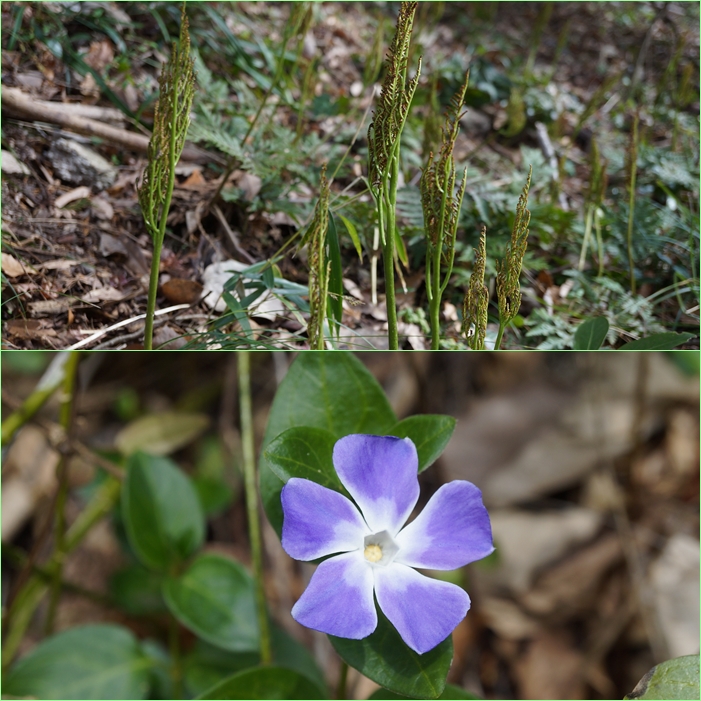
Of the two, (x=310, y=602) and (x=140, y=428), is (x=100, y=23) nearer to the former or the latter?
(x=140, y=428)

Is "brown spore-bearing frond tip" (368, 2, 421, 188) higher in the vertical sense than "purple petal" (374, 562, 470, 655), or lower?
higher

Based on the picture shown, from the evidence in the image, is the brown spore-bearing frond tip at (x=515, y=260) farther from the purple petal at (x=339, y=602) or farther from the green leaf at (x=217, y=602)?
the green leaf at (x=217, y=602)

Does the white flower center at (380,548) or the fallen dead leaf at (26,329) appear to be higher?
the fallen dead leaf at (26,329)

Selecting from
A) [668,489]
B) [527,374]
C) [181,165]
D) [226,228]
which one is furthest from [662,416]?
[181,165]

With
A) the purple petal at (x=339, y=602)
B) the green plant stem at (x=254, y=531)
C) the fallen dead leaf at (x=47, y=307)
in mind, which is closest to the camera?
the purple petal at (x=339, y=602)

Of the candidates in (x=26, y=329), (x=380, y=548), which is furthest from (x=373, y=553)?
(x=26, y=329)

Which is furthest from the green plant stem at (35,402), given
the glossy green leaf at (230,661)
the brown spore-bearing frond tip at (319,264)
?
the brown spore-bearing frond tip at (319,264)

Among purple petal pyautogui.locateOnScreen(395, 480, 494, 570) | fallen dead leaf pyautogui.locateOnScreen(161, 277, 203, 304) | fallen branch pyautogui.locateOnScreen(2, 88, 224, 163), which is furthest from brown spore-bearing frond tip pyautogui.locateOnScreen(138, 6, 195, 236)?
fallen branch pyautogui.locateOnScreen(2, 88, 224, 163)

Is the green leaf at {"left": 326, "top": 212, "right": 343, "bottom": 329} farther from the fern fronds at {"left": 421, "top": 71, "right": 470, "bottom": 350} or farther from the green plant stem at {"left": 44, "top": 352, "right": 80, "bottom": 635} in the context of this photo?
the green plant stem at {"left": 44, "top": 352, "right": 80, "bottom": 635}
